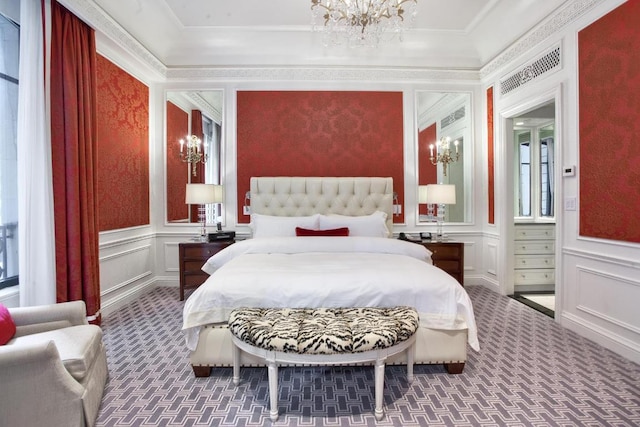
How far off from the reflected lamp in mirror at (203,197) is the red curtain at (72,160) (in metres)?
1.28

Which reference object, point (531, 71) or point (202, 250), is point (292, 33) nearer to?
point (531, 71)

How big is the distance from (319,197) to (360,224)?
82 centimetres

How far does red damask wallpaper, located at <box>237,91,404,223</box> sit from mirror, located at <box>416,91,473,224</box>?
0.36 m

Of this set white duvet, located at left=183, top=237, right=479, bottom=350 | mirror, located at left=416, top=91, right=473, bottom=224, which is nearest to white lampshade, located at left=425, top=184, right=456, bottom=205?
mirror, located at left=416, top=91, right=473, bottom=224

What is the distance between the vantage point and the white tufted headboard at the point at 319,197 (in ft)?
15.8

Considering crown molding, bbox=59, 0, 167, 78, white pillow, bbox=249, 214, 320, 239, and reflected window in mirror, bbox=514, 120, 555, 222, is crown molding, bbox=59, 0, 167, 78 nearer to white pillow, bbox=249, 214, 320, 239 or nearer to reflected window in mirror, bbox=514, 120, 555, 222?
white pillow, bbox=249, 214, 320, 239

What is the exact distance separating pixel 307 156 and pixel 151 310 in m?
2.89

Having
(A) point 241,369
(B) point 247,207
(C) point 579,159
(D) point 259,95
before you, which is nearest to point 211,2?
(D) point 259,95

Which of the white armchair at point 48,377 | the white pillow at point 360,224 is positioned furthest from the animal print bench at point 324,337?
the white pillow at point 360,224

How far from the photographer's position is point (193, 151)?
502 cm

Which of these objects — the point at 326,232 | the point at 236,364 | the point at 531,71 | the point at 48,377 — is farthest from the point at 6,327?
the point at 531,71

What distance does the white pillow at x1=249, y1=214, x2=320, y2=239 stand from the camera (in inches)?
171

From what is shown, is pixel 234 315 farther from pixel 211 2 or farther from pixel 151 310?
pixel 211 2

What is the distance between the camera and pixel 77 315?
2.27m
